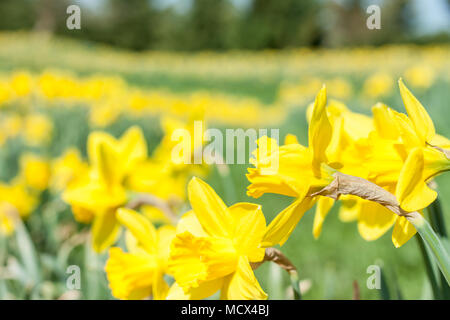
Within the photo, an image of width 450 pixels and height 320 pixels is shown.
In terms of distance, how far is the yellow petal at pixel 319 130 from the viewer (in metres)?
0.39

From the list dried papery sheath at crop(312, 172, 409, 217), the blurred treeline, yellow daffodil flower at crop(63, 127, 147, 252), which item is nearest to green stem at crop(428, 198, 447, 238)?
dried papery sheath at crop(312, 172, 409, 217)

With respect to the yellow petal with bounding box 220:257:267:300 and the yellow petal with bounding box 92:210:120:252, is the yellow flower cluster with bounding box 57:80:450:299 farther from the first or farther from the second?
the yellow petal with bounding box 92:210:120:252

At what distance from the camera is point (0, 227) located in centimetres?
119

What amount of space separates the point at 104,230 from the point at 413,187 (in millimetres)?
491

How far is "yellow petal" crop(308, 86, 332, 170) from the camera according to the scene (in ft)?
1.27

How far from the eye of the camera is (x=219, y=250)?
427mm

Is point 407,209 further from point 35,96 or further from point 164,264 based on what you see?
point 35,96

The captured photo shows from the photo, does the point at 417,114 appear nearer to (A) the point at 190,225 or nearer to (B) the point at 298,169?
(B) the point at 298,169

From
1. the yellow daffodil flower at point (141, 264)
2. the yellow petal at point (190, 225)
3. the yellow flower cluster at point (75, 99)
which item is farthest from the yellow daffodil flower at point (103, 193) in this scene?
the yellow flower cluster at point (75, 99)

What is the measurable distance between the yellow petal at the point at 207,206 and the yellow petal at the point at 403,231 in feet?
0.55

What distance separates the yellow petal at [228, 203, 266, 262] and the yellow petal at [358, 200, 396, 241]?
0.16 metres

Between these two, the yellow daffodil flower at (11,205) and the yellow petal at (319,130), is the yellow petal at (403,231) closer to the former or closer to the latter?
the yellow petal at (319,130)
